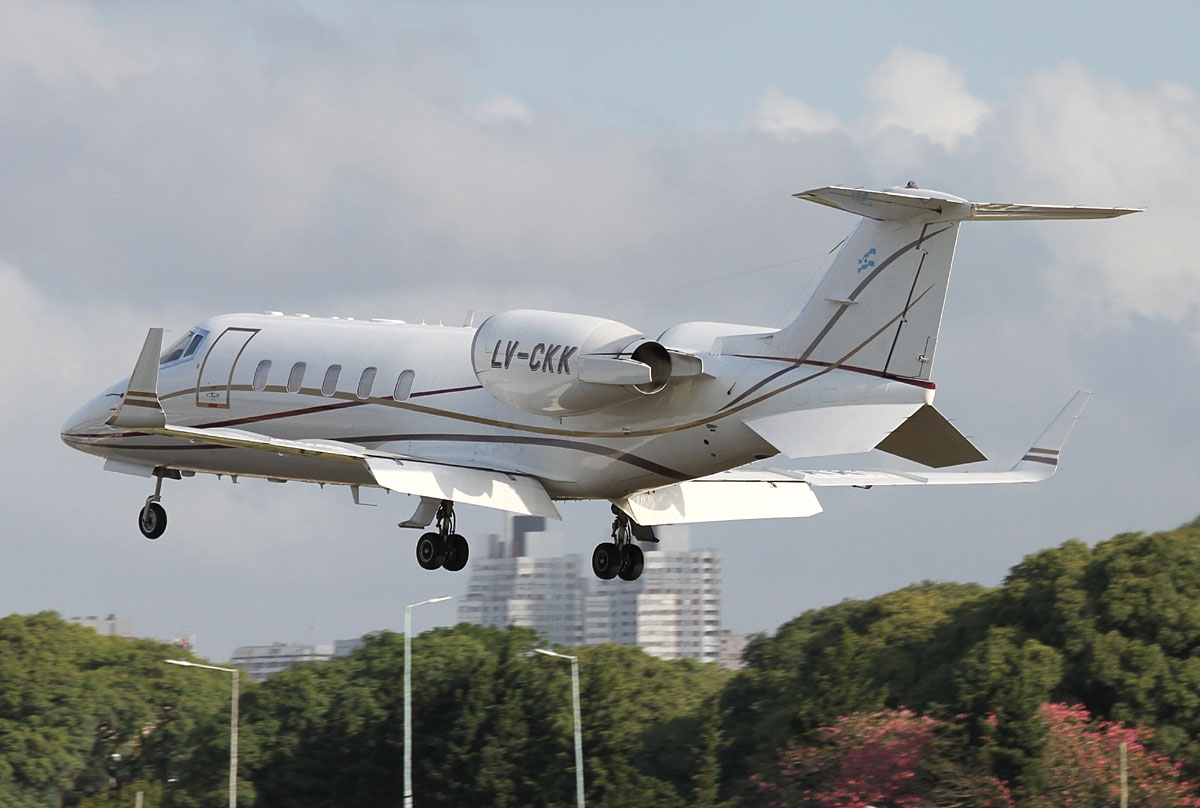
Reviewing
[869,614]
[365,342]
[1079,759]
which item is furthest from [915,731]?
[365,342]

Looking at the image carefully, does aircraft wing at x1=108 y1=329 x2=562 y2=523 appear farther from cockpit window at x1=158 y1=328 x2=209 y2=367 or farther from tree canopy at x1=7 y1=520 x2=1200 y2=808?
tree canopy at x1=7 y1=520 x2=1200 y2=808

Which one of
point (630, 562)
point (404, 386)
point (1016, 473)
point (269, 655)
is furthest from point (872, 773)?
point (269, 655)

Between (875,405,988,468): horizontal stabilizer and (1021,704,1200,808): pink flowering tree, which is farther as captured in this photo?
(1021,704,1200,808): pink flowering tree

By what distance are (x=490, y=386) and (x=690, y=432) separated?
3.98m

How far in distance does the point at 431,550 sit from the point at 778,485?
22.6ft

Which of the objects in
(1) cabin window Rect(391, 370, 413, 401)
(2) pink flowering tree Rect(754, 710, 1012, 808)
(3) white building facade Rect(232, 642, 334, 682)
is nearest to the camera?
(1) cabin window Rect(391, 370, 413, 401)

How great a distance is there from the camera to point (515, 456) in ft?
118

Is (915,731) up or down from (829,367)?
down

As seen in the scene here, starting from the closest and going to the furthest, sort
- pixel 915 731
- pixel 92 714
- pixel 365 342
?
1. pixel 365 342
2. pixel 915 731
3. pixel 92 714

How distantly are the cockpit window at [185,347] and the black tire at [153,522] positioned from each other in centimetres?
307

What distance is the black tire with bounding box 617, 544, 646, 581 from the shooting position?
3769 cm

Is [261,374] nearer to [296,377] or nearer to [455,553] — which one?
[296,377]

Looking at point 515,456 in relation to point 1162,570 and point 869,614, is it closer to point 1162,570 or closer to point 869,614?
point 1162,570

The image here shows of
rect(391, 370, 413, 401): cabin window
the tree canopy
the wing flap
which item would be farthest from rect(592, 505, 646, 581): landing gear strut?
the tree canopy
